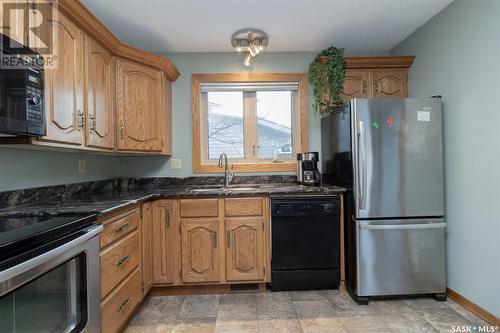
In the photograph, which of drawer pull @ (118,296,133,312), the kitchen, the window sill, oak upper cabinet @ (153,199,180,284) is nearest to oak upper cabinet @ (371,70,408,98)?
the kitchen

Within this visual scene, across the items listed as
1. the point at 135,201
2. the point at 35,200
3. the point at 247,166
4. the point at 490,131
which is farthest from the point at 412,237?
the point at 35,200

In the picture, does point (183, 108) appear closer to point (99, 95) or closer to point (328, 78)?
point (99, 95)

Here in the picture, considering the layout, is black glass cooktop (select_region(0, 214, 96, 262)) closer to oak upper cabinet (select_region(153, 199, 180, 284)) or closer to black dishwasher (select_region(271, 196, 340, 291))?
oak upper cabinet (select_region(153, 199, 180, 284))

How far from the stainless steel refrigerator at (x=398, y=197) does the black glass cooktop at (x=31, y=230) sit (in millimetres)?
1902

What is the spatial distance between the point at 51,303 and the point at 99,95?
1.43m

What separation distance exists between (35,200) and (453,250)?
3093 mm

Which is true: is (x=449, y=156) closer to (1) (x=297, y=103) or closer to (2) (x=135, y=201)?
(1) (x=297, y=103)

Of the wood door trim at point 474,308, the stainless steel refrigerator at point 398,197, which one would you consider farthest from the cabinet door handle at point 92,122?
the wood door trim at point 474,308

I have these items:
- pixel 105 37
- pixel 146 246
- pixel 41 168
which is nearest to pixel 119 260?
pixel 146 246

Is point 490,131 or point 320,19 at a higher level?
point 320,19

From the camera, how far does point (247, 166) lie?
9.49 ft

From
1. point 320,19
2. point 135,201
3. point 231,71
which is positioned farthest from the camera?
point 231,71

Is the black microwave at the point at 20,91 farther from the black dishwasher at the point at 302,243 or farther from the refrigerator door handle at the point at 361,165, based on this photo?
the refrigerator door handle at the point at 361,165

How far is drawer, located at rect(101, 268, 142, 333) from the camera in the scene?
1.51 metres
